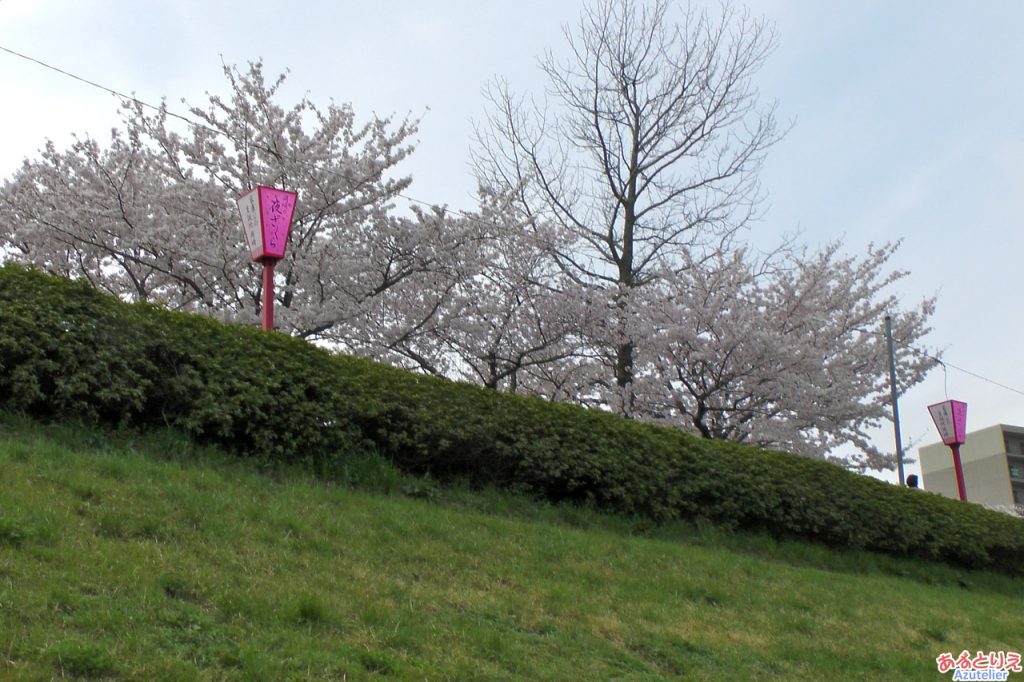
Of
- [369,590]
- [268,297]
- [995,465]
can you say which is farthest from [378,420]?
[995,465]

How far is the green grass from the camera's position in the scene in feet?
13.6

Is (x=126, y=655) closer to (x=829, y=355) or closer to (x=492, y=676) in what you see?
(x=492, y=676)

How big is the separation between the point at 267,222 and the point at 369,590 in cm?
482

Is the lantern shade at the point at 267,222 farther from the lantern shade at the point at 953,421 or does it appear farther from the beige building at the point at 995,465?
the beige building at the point at 995,465

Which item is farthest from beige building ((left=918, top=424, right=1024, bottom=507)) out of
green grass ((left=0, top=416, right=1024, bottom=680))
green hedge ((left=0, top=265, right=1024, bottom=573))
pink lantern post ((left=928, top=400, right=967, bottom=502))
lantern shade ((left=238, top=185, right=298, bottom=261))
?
lantern shade ((left=238, top=185, right=298, bottom=261))

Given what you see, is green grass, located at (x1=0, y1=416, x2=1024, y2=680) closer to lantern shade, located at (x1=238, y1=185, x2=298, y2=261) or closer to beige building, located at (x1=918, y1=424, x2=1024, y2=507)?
lantern shade, located at (x1=238, y1=185, x2=298, y2=261)

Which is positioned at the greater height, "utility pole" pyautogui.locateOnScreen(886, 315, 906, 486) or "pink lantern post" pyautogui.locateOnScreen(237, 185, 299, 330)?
"utility pole" pyautogui.locateOnScreen(886, 315, 906, 486)

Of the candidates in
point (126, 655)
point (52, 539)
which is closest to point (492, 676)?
point (126, 655)

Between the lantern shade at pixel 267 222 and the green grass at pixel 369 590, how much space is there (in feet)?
8.12

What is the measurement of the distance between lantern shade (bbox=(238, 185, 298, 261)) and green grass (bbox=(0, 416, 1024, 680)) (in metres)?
2.48

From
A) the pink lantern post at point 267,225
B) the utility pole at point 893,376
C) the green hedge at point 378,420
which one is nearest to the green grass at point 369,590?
the green hedge at point 378,420

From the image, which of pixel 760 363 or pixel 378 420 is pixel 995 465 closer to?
pixel 760 363

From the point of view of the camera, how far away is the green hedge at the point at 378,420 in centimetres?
701

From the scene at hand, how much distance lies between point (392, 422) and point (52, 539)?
4076mm
